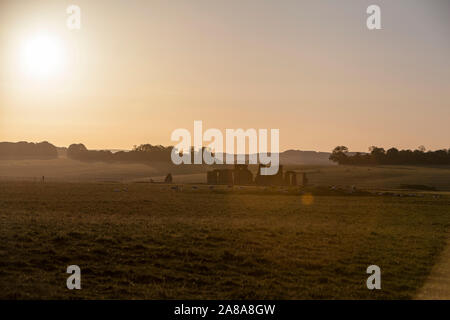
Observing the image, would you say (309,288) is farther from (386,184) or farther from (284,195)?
(386,184)

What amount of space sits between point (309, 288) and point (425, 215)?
23935 millimetres

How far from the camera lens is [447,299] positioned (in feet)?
41.7

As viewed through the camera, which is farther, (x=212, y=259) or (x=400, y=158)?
(x=400, y=158)

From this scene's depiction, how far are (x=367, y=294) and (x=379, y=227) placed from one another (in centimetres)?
1413

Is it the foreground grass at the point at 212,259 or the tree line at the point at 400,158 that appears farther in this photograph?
the tree line at the point at 400,158

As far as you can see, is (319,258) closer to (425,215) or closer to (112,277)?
(112,277)

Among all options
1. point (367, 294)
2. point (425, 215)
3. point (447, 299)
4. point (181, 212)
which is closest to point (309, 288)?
point (367, 294)

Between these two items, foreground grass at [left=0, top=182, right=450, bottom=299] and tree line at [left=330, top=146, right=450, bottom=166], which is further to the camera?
tree line at [left=330, top=146, right=450, bottom=166]

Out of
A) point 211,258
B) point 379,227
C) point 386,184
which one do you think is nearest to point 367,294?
point 211,258

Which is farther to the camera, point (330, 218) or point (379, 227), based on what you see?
point (330, 218)
